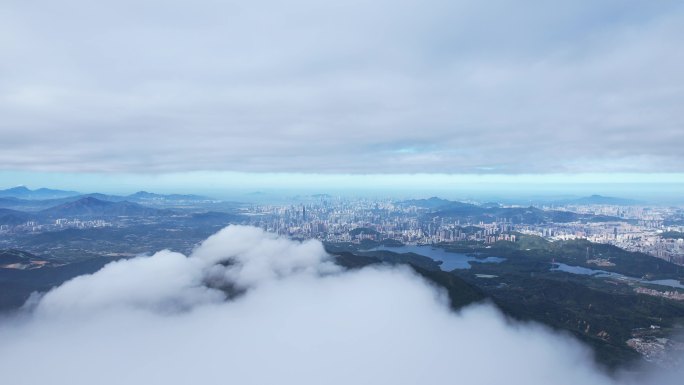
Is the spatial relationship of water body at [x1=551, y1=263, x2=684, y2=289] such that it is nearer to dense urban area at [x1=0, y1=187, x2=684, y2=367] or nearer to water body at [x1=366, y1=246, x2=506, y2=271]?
dense urban area at [x1=0, y1=187, x2=684, y2=367]

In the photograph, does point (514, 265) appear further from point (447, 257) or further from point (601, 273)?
point (447, 257)

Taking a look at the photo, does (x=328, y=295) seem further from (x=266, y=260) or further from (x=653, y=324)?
(x=653, y=324)

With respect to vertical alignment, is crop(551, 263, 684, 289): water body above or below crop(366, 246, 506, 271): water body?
below

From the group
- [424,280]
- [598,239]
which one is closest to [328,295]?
[424,280]

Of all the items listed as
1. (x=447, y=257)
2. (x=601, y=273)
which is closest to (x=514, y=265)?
(x=601, y=273)

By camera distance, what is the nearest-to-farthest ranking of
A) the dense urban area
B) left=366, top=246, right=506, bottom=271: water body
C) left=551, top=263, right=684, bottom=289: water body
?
the dense urban area, left=551, top=263, right=684, bottom=289: water body, left=366, top=246, right=506, bottom=271: water body

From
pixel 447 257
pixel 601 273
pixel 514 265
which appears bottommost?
pixel 601 273

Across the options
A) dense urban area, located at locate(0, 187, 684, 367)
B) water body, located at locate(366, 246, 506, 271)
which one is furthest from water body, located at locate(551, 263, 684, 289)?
water body, located at locate(366, 246, 506, 271)

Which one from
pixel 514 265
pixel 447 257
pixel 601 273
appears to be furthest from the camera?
pixel 447 257

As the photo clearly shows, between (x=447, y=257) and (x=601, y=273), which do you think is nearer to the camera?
(x=601, y=273)

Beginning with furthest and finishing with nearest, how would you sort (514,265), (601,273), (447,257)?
(447,257) → (514,265) → (601,273)
